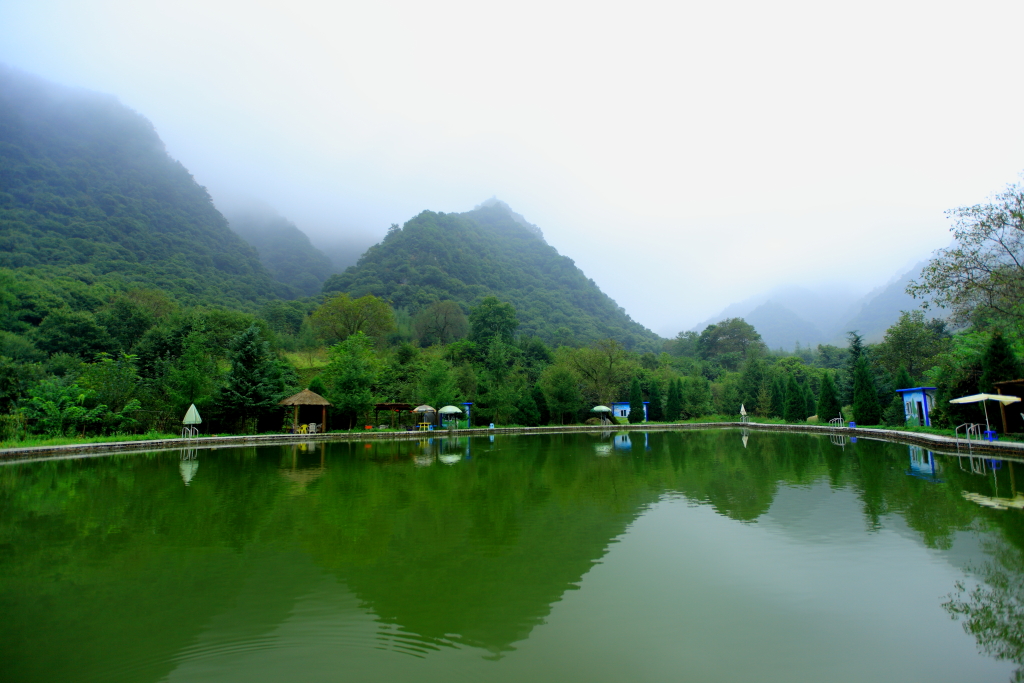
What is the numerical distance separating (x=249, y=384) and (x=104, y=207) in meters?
45.3

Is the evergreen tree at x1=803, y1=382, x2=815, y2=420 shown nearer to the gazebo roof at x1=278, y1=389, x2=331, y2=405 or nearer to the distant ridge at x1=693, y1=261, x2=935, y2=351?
the gazebo roof at x1=278, y1=389, x2=331, y2=405

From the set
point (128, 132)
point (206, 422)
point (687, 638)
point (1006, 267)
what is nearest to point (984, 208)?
point (1006, 267)

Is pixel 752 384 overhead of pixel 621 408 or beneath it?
overhead

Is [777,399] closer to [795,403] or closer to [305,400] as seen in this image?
[795,403]

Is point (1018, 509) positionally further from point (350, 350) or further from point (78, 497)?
point (350, 350)

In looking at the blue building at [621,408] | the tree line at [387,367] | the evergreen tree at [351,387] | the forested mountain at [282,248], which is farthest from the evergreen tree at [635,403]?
the forested mountain at [282,248]

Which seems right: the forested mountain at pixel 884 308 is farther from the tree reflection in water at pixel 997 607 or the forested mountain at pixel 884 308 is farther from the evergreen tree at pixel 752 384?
the tree reflection in water at pixel 997 607

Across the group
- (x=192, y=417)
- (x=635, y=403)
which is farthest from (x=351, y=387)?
(x=635, y=403)

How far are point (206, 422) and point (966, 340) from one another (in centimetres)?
3265

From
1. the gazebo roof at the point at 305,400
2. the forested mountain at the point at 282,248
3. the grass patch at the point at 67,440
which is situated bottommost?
the grass patch at the point at 67,440

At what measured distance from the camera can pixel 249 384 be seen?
2428 cm

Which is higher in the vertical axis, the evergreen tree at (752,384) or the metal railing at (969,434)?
the evergreen tree at (752,384)

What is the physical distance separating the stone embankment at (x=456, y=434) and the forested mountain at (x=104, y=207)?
1077 inches

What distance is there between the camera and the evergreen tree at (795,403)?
95.2 feet
